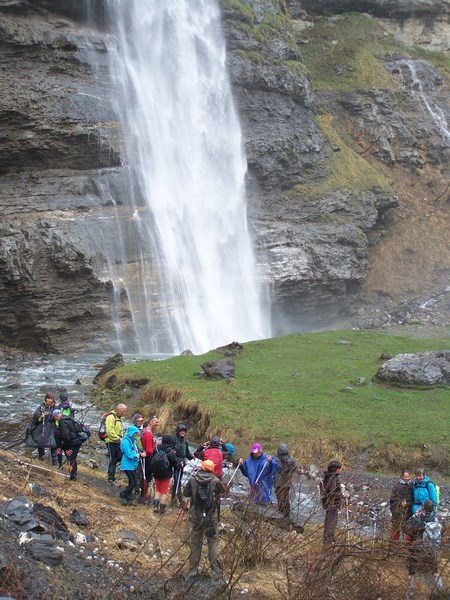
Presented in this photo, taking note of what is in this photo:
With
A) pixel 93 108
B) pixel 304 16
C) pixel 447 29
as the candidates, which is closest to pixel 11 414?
pixel 93 108

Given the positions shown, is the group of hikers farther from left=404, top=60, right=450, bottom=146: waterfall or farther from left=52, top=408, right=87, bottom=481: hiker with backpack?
left=404, top=60, right=450, bottom=146: waterfall

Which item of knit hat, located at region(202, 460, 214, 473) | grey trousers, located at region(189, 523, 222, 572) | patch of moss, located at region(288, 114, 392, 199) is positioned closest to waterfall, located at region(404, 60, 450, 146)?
patch of moss, located at region(288, 114, 392, 199)

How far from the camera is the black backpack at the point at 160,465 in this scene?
13.1 m

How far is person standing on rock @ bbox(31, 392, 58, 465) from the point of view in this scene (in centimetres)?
1488

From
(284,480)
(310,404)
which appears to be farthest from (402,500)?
(310,404)

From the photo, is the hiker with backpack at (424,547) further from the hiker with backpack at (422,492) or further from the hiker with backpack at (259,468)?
the hiker with backpack at (259,468)

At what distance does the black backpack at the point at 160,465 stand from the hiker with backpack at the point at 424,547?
4822 millimetres

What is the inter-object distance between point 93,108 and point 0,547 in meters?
35.5

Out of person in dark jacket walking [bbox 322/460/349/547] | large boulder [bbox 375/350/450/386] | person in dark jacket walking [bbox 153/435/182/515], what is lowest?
large boulder [bbox 375/350/450/386]

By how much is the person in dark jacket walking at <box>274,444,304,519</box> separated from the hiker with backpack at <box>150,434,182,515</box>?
2.11 meters

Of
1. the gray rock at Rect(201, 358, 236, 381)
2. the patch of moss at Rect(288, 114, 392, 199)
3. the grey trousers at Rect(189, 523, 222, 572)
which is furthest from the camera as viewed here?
the patch of moss at Rect(288, 114, 392, 199)

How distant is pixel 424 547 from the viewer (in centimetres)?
851

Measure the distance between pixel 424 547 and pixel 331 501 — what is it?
226 centimetres

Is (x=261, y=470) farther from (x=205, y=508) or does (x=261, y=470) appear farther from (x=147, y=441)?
(x=147, y=441)
